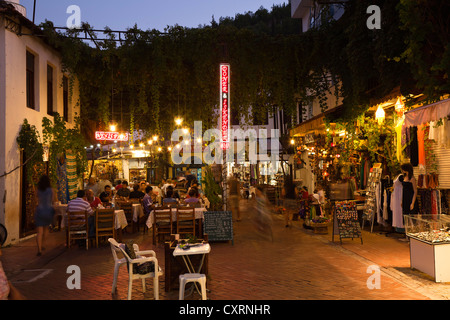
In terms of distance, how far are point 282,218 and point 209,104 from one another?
6122 millimetres

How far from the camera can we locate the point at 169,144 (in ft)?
94.4

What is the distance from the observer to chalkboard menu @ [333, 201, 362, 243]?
10594 millimetres

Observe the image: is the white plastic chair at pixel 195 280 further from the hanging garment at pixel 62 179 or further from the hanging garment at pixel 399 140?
the hanging garment at pixel 62 179

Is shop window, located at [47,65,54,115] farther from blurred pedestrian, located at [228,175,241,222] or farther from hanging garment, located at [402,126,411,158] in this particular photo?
hanging garment, located at [402,126,411,158]

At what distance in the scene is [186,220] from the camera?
11336mm

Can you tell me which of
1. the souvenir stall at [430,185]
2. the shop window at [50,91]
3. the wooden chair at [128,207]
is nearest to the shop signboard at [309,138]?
the souvenir stall at [430,185]

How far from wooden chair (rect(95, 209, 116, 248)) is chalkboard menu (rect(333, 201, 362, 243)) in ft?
19.3

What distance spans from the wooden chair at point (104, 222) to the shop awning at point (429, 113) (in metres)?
7.57

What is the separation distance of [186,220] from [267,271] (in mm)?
3940

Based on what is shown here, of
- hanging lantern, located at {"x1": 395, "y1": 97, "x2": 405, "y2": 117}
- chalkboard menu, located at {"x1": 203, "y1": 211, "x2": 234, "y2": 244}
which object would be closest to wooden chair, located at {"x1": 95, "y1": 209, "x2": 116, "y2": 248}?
chalkboard menu, located at {"x1": 203, "y1": 211, "x2": 234, "y2": 244}

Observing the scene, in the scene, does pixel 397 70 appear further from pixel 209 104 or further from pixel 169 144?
pixel 169 144

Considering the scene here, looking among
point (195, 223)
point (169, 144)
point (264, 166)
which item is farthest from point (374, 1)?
point (264, 166)

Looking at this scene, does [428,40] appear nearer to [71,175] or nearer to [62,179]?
[62,179]

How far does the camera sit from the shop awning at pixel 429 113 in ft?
25.4
